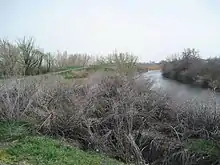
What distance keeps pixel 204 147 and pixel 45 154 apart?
4.30 metres

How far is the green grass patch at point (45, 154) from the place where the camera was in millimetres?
6219

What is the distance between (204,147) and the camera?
812 centimetres

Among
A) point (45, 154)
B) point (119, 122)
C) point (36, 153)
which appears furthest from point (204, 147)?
point (36, 153)

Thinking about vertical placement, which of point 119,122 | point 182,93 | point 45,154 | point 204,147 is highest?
point 182,93

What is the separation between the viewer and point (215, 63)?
2689 cm

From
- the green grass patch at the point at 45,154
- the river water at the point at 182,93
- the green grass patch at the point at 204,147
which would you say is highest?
the river water at the point at 182,93

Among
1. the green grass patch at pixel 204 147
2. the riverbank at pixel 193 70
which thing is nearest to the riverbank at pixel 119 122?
the green grass patch at pixel 204 147

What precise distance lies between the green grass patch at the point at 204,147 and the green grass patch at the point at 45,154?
2.43 metres

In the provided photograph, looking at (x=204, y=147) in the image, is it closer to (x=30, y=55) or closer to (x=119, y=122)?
(x=119, y=122)

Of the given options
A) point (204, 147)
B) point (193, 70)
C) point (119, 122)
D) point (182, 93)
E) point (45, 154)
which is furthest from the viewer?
point (193, 70)

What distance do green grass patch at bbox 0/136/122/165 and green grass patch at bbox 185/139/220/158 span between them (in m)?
2.43

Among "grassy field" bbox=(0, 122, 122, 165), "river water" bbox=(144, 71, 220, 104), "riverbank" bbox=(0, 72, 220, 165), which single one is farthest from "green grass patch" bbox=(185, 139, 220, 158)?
"grassy field" bbox=(0, 122, 122, 165)

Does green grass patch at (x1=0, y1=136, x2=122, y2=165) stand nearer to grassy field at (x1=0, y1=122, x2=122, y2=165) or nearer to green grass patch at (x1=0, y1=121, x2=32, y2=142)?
grassy field at (x1=0, y1=122, x2=122, y2=165)

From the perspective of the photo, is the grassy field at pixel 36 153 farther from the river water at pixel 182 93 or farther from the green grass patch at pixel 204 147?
the river water at pixel 182 93
